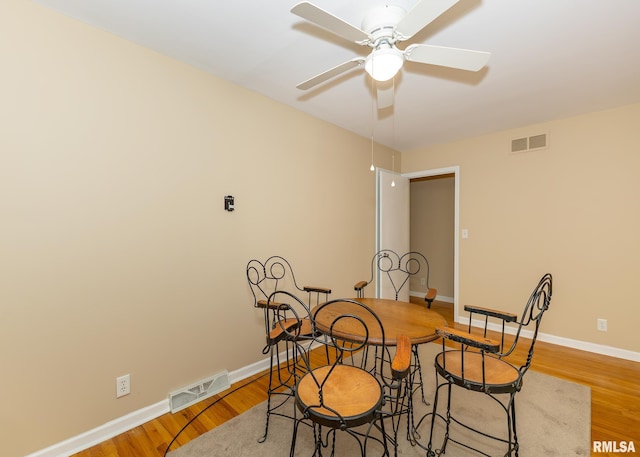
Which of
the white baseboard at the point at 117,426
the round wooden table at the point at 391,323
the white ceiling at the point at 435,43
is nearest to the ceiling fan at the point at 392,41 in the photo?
the white ceiling at the point at 435,43

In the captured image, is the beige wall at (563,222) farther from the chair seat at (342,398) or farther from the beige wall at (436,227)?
the chair seat at (342,398)

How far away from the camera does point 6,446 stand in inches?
61.0

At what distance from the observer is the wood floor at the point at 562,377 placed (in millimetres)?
1802

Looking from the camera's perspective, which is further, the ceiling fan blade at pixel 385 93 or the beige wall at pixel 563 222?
the beige wall at pixel 563 222

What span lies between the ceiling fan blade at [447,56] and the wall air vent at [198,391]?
269 cm

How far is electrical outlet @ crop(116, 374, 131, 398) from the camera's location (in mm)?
1909

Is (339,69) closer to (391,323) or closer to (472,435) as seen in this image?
(391,323)

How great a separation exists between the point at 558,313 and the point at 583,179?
153 cm

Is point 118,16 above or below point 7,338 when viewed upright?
above

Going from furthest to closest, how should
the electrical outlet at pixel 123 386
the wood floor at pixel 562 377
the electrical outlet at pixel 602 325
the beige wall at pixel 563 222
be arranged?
the electrical outlet at pixel 602 325, the beige wall at pixel 563 222, the electrical outlet at pixel 123 386, the wood floor at pixel 562 377

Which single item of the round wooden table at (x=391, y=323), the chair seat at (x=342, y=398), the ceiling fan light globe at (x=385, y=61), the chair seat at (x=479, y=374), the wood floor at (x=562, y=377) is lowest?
the wood floor at (x=562, y=377)

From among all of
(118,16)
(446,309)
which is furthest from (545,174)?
(118,16)

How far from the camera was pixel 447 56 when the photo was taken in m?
1.62

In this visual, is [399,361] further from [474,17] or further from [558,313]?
[558,313]
